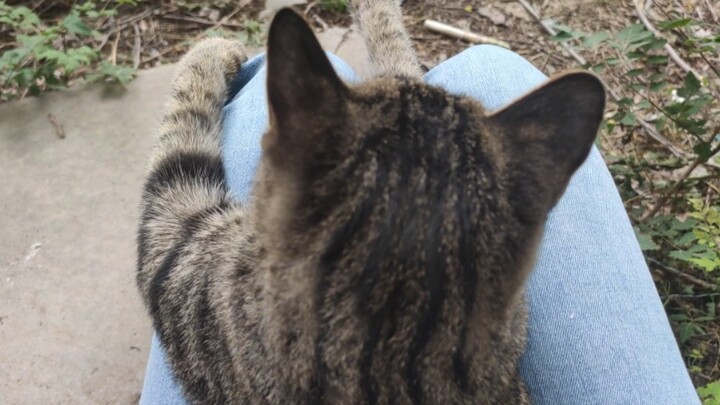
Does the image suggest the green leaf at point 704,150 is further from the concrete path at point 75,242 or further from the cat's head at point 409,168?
the concrete path at point 75,242

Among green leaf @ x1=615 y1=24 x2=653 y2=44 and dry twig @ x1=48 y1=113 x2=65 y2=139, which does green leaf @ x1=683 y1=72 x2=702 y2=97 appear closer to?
green leaf @ x1=615 y1=24 x2=653 y2=44

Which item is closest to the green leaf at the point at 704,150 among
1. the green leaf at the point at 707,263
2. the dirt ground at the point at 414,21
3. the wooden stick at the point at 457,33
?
the green leaf at the point at 707,263

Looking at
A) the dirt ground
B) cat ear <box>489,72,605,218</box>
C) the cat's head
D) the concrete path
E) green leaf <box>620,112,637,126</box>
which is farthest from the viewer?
the dirt ground

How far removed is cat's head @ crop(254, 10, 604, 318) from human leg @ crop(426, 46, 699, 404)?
2.11 ft

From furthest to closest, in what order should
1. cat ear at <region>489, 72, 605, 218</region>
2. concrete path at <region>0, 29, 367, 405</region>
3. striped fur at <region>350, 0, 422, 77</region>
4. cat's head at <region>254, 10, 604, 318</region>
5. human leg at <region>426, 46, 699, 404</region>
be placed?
1. concrete path at <region>0, 29, 367, 405</region>
2. striped fur at <region>350, 0, 422, 77</region>
3. human leg at <region>426, 46, 699, 404</region>
4. cat ear at <region>489, 72, 605, 218</region>
5. cat's head at <region>254, 10, 604, 318</region>

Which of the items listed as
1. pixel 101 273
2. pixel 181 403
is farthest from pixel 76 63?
pixel 181 403

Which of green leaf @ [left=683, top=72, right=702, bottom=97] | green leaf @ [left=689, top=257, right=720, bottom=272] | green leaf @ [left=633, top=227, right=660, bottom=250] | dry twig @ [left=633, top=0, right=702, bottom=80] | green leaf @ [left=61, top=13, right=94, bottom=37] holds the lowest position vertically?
green leaf @ [left=633, top=227, right=660, bottom=250]

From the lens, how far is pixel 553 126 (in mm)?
1220

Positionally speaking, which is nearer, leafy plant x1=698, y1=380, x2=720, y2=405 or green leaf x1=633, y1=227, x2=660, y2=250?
leafy plant x1=698, y1=380, x2=720, y2=405

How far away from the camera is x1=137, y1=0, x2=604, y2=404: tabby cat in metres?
1.10

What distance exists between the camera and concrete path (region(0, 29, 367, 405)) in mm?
2633

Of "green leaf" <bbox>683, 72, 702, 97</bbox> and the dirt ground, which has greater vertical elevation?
"green leaf" <bbox>683, 72, 702, 97</bbox>

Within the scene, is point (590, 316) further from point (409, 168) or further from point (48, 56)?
point (48, 56)

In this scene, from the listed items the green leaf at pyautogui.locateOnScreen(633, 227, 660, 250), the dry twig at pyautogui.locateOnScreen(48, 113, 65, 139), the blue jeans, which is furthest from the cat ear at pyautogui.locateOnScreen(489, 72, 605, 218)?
the dry twig at pyautogui.locateOnScreen(48, 113, 65, 139)
